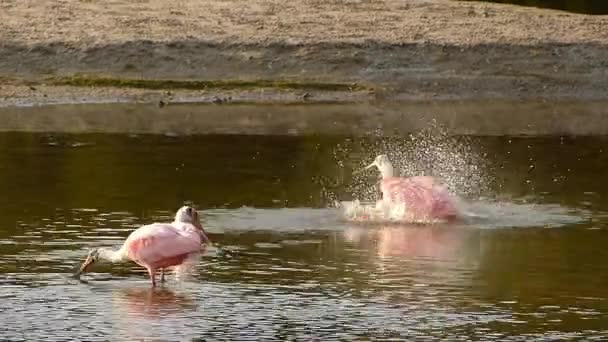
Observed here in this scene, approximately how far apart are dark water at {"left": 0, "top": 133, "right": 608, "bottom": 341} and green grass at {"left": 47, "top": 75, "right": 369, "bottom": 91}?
387 centimetres

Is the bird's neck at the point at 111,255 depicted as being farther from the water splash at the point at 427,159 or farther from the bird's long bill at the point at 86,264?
the water splash at the point at 427,159

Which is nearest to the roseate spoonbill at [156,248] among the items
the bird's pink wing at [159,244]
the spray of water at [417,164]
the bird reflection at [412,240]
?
the bird's pink wing at [159,244]

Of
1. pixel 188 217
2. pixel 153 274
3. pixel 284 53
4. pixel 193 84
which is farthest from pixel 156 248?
pixel 284 53

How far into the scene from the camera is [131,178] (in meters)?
16.5

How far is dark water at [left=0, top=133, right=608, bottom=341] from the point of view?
10.8 meters

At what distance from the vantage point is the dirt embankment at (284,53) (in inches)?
928

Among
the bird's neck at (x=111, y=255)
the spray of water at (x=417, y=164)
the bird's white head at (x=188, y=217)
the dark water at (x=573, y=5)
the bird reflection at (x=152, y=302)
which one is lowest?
the bird reflection at (x=152, y=302)

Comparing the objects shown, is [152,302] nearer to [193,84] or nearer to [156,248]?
[156,248]

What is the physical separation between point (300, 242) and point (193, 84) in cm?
1037

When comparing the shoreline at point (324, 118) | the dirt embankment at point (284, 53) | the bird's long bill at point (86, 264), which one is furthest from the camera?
the dirt embankment at point (284, 53)

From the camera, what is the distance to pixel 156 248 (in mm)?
11586

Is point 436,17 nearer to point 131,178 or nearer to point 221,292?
point 131,178

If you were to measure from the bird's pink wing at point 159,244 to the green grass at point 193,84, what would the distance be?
37.9 ft

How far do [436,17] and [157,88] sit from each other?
15.6 feet
